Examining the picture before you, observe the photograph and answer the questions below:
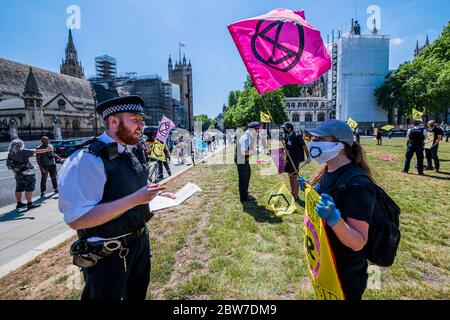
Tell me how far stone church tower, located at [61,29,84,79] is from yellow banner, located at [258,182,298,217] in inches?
3636

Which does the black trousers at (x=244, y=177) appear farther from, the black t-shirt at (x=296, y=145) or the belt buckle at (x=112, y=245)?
the belt buckle at (x=112, y=245)

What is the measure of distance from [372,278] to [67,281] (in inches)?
164

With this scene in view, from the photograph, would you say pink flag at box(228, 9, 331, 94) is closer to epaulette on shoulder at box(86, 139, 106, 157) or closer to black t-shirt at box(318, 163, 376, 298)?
black t-shirt at box(318, 163, 376, 298)

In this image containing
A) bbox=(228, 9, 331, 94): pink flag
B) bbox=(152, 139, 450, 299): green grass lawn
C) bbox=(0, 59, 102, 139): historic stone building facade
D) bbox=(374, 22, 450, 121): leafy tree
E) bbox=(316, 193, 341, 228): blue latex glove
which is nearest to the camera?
bbox=(316, 193, 341, 228): blue latex glove

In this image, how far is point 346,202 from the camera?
1833 mm

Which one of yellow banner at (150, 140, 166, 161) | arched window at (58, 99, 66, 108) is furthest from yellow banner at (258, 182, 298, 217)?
arched window at (58, 99, 66, 108)

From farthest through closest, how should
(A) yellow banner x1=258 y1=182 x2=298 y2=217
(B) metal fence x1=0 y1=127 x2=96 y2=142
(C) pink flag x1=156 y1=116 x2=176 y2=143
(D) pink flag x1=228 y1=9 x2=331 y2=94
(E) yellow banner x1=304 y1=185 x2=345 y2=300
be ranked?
(B) metal fence x1=0 y1=127 x2=96 y2=142 → (C) pink flag x1=156 y1=116 x2=176 y2=143 → (A) yellow banner x1=258 y1=182 x2=298 y2=217 → (D) pink flag x1=228 y1=9 x2=331 y2=94 → (E) yellow banner x1=304 y1=185 x2=345 y2=300

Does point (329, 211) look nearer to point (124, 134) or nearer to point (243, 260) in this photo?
point (124, 134)

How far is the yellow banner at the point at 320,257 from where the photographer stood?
1.91 meters

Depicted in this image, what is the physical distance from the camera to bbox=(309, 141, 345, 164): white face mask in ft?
6.82

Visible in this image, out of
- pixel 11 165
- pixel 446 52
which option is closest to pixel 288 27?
pixel 11 165

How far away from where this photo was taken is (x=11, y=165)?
7094 mm

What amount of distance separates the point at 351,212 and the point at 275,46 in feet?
8.85
